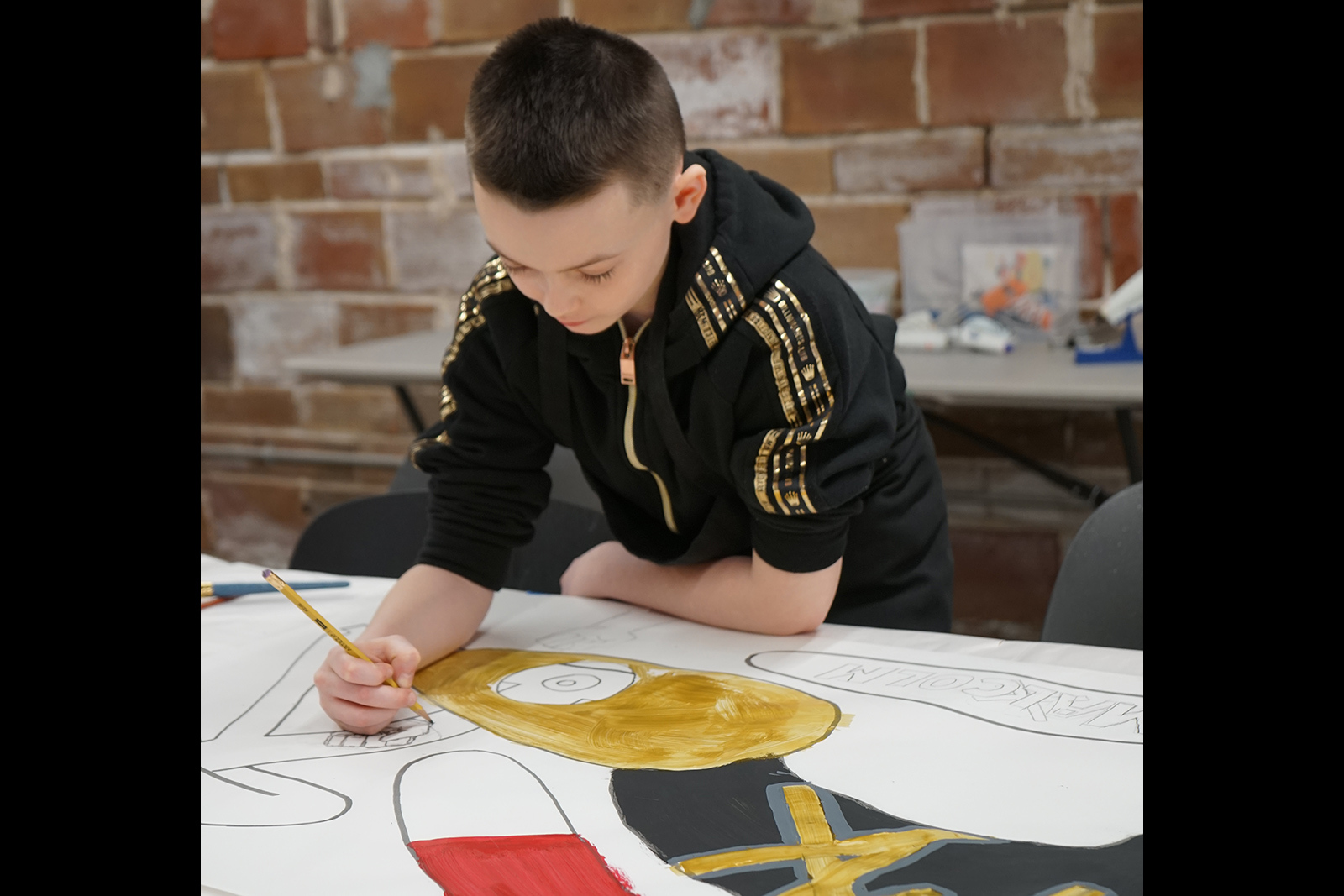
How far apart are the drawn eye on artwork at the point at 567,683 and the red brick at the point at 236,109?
211 centimetres

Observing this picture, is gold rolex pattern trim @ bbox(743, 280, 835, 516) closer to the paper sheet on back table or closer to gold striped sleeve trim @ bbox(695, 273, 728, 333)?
gold striped sleeve trim @ bbox(695, 273, 728, 333)

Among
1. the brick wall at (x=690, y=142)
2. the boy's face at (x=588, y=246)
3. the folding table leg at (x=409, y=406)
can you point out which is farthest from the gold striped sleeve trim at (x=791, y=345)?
the folding table leg at (x=409, y=406)

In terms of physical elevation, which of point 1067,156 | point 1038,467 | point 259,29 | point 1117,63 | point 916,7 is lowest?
point 1038,467

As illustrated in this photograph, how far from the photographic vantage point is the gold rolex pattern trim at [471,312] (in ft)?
3.06

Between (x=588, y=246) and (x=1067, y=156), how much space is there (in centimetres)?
147

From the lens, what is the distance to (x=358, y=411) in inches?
103

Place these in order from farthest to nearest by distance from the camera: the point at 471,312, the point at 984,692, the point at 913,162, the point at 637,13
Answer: the point at 637,13
the point at 913,162
the point at 471,312
the point at 984,692

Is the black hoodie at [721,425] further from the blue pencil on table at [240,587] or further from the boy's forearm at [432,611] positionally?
the blue pencil on table at [240,587]

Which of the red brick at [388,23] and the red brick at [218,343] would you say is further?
the red brick at [218,343]

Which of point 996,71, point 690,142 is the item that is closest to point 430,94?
point 690,142

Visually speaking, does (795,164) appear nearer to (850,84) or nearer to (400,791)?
(850,84)

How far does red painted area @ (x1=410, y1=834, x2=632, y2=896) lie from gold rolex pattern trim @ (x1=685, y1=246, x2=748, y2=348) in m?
0.42
